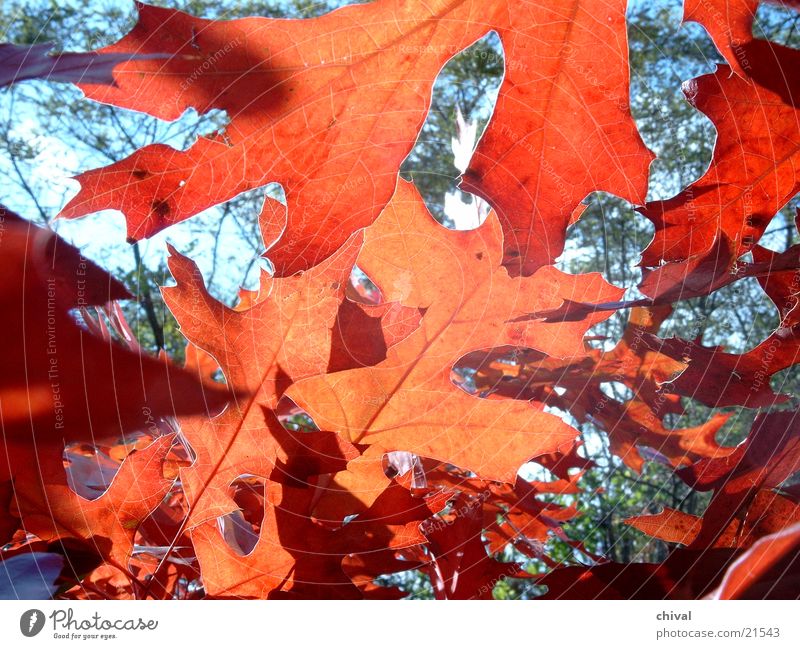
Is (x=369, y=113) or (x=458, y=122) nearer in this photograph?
(x=369, y=113)

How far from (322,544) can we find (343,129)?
214 mm

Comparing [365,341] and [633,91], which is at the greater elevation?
[633,91]

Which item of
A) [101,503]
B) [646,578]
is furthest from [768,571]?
[101,503]

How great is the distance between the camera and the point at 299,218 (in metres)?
0.27

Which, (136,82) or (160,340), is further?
(160,340)

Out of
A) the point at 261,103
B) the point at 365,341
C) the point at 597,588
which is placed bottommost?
the point at 597,588

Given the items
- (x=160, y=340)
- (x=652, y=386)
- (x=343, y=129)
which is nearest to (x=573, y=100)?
(x=343, y=129)

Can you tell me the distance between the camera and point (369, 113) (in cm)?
29

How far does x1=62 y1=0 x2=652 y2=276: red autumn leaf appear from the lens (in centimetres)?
27

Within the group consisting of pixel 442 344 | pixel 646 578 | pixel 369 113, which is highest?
pixel 369 113

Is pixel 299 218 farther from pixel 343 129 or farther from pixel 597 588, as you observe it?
pixel 597 588
